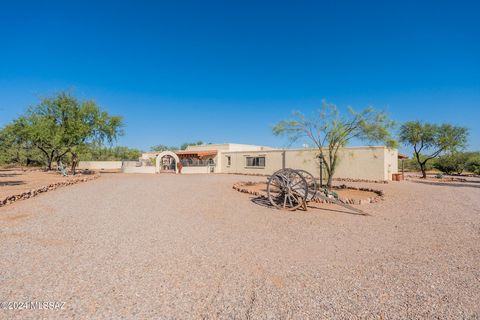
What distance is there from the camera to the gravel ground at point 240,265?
3078 mm

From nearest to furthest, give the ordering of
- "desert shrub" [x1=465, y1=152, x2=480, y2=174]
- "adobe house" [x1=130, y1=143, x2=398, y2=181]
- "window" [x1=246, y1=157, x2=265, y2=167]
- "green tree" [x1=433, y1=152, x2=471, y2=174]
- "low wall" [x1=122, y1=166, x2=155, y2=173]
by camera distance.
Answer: "adobe house" [x1=130, y1=143, x2=398, y2=181] < "window" [x1=246, y1=157, x2=265, y2=167] < "low wall" [x1=122, y1=166, x2=155, y2=173] < "desert shrub" [x1=465, y1=152, x2=480, y2=174] < "green tree" [x1=433, y1=152, x2=471, y2=174]

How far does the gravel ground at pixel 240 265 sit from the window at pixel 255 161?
58.5ft

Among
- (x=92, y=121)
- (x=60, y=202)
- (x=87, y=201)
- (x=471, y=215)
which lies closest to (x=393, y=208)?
(x=471, y=215)

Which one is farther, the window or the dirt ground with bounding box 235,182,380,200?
the window

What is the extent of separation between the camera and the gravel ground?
3.08 metres

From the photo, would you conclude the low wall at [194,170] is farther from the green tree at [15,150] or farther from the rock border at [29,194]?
the green tree at [15,150]

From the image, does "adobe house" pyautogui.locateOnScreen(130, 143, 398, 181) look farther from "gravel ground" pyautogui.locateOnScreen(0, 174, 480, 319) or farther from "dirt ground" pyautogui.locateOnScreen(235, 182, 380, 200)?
"gravel ground" pyautogui.locateOnScreen(0, 174, 480, 319)

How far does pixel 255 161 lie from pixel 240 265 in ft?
73.2

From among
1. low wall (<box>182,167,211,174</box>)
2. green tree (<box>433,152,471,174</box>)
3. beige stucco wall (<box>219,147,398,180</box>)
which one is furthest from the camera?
green tree (<box>433,152,471,174</box>)

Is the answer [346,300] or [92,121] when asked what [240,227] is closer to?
[346,300]

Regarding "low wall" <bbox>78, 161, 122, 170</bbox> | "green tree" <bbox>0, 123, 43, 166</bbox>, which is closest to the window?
"green tree" <bbox>0, 123, 43, 166</bbox>

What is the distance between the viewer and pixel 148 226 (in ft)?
21.8

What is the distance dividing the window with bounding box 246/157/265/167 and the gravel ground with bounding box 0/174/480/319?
1783cm

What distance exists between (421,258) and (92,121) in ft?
83.7
